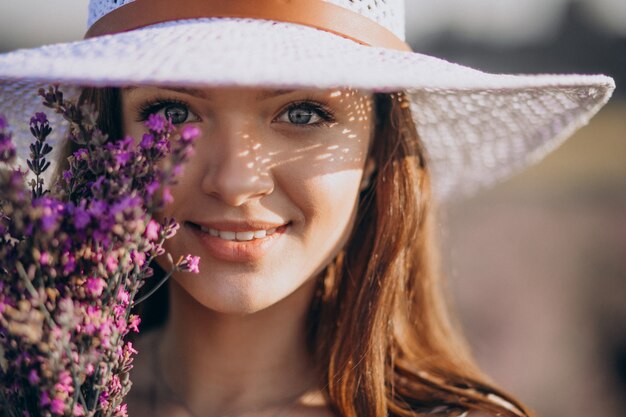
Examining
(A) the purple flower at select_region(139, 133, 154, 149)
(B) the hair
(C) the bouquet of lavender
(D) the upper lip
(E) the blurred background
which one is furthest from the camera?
(E) the blurred background

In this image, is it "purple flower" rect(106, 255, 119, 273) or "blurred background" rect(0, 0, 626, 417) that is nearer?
"purple flower" rect(106, 255, 119, 273)

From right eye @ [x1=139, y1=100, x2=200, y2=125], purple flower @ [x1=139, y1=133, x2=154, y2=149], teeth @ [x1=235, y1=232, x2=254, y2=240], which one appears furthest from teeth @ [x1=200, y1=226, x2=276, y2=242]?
purple flower @ [x1=139, y1=133, x2=154, y2=149]

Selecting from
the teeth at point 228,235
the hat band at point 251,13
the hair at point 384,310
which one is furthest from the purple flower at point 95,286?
the hair at point 384,310

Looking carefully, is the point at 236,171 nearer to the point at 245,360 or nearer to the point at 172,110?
the point at 172,110

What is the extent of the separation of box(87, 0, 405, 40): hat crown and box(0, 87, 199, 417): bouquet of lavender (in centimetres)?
60

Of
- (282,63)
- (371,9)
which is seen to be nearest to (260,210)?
(282,63)

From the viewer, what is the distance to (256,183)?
172 centimetres

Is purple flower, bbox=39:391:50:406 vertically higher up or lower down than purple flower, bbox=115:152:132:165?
lower down

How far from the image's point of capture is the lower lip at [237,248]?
72.1 inches

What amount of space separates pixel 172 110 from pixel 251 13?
1.06 ft

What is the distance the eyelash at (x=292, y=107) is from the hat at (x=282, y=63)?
19 centimetres

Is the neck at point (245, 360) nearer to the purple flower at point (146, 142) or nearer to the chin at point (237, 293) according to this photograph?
the chin at point (237, 293)

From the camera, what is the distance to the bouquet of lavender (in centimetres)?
120

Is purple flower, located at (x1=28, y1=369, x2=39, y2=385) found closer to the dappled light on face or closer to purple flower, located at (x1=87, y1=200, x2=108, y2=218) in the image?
purple flower, located at (x1=87, y1=200, x2=108, y2=218)
